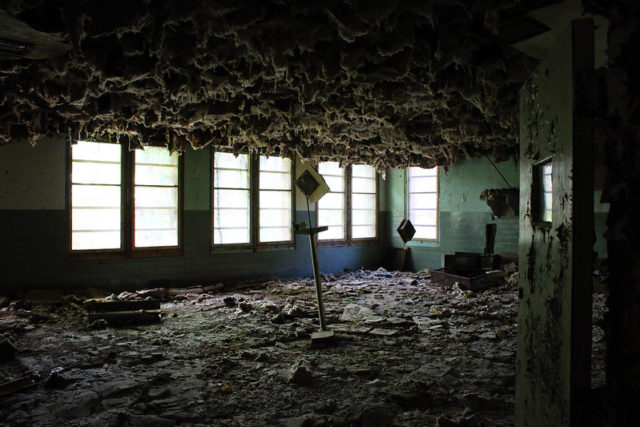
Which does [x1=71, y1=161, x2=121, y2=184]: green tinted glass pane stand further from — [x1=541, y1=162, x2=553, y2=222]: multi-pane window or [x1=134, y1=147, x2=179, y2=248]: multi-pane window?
[x1=541, y1=162, x2=553, y2=222]: multi-pane window

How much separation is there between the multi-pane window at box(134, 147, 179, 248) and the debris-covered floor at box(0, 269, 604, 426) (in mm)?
1562

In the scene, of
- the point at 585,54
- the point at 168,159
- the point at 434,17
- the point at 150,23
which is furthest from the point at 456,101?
the point at 168,159

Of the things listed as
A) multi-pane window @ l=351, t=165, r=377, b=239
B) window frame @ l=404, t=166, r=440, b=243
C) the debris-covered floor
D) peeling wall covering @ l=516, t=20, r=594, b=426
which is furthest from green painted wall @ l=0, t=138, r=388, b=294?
peeling wall covering @ l=516, t=20, r=594, b=426

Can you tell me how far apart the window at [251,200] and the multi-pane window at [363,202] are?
6.68 ft

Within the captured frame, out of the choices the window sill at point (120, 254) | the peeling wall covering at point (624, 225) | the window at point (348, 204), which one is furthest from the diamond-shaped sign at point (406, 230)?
the peeling wall covering at point (624, 225)

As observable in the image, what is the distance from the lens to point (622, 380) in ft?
4.03

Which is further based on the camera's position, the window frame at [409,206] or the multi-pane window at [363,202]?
the multi-pane window at [363,202]

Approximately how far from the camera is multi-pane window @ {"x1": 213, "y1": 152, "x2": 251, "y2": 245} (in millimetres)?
9367

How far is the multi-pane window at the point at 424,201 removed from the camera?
1120 centimetres

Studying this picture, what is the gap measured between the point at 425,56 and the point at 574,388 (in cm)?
349

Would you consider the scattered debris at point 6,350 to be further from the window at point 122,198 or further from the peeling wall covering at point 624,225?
the peeling wall covering at point 624,225

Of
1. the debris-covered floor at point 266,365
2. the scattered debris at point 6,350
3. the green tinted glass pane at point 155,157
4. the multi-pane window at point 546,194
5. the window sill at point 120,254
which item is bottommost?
the debris-covered floor at point 266,365

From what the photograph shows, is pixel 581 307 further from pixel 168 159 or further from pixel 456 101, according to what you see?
pixel 168 159

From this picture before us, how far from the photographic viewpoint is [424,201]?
1138 cm
